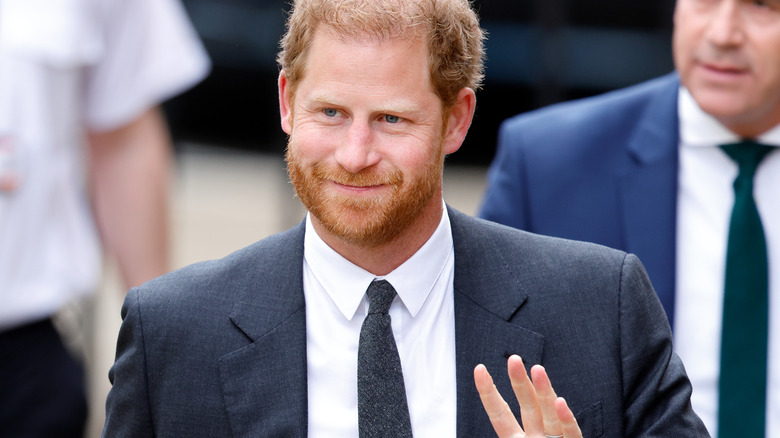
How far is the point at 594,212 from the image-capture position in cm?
389

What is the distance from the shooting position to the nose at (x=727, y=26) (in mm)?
3535

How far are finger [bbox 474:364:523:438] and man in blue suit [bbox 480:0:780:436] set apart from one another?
4.40ft

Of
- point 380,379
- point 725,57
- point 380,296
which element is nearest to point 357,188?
point 380,296

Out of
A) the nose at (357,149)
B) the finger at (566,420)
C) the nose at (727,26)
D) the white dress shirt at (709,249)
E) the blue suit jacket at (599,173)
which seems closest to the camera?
the finger at (566,420)

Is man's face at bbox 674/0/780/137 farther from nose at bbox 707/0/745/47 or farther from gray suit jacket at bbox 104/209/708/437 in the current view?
gray suit jacket at bbox 104/209/708/437

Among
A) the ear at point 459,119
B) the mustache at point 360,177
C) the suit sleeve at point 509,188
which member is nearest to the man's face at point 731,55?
the suit sleeve at point 509,188

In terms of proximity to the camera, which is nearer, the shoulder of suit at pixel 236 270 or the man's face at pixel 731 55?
the shoulder of suit at pixel 236 270

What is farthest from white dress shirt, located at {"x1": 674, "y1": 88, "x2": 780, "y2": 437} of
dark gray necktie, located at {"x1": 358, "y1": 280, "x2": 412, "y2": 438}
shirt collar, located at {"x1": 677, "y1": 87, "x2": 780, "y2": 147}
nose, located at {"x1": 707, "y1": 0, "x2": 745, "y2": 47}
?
dark gray necktie, located at {"x1": 358, "y1": 280, "x2": 412, "y2": 438}

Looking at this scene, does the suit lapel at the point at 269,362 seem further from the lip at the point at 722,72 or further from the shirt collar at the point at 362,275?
the lip at the point at 722,72

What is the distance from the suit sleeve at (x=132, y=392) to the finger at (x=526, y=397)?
80 centimetres

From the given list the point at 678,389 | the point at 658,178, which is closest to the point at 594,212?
the point at 658,178

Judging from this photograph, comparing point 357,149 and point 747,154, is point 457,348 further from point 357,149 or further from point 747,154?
point 747,154

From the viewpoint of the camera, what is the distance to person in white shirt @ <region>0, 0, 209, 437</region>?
11.9 feet

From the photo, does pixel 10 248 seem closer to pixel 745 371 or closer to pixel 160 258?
pixel 160 258
